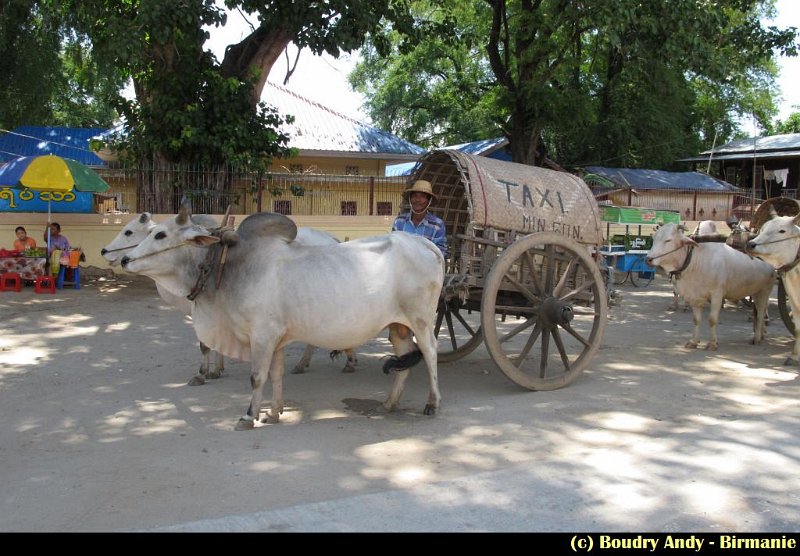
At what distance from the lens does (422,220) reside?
678 cm

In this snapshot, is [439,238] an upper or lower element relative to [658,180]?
lower

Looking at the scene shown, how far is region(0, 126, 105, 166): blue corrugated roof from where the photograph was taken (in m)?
22.9

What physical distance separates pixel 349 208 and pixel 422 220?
9.94 meters

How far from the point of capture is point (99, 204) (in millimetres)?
16812

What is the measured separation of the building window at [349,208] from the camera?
1645cm

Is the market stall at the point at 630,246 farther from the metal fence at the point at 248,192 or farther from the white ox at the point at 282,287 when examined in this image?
the white ox at the point at 282,287

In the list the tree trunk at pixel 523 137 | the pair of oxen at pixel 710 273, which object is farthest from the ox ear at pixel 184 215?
the tree trunk at pixel 523 137

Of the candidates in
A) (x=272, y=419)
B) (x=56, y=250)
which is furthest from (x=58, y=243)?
(x=272, y=419)

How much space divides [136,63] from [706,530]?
1062cm

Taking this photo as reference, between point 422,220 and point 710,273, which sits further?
point 710,273

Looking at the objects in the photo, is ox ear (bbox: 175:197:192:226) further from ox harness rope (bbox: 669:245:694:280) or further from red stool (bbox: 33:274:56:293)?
red stool (bbox: 33:274:56:293)

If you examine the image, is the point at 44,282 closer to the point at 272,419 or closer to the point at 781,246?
the point at 272,419

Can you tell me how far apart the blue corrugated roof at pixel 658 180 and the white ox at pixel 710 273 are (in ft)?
54.3

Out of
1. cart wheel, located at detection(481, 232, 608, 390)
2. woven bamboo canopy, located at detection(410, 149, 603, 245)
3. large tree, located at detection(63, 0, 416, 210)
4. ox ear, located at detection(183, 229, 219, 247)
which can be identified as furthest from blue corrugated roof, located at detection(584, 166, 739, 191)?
ox ear, located at detection(183, 229, 219, 247)
